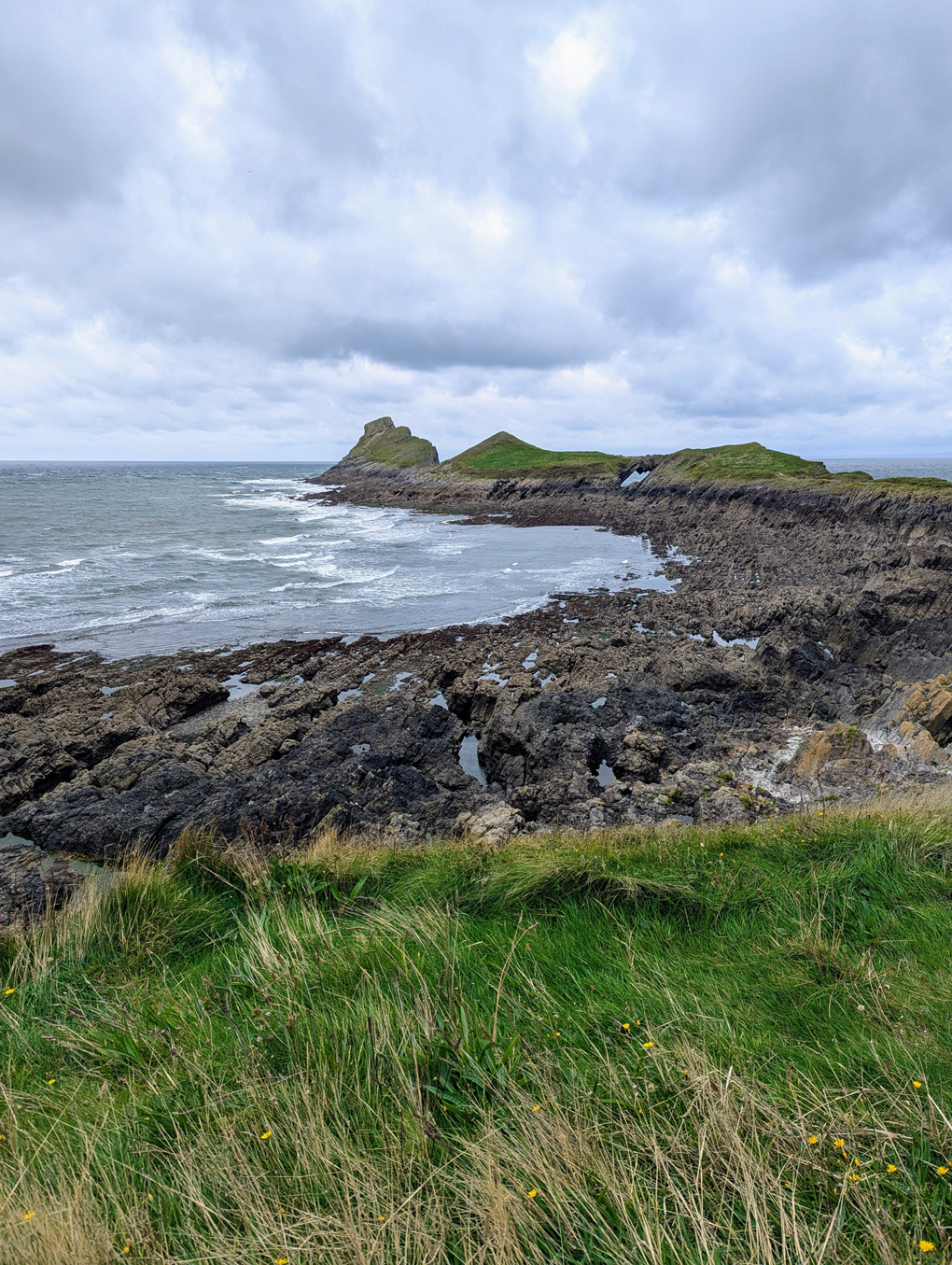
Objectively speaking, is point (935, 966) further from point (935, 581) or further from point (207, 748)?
point (935, 581)

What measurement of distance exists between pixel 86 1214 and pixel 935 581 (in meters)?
24.3

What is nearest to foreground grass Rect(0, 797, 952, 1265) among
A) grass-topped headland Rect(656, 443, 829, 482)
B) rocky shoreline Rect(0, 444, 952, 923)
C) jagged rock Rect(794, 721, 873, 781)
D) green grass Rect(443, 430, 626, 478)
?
rocky shoreline Rect(0, 444, 952, 923)

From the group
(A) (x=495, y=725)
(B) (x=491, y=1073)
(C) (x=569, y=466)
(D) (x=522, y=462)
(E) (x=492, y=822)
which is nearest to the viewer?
(B) (x=491, y=1073)

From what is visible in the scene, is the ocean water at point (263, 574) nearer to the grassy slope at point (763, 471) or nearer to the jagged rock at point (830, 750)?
the jagged rock at point (830, 750)

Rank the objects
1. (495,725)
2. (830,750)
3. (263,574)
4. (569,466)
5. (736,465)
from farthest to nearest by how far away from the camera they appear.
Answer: (569,466), (736,465), (263,574), (495,725), (830,750)

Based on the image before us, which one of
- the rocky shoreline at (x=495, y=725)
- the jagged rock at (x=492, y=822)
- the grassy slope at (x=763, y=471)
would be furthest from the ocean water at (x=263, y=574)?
the grassy slope at (x=763, y=471)

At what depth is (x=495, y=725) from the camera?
12.6 m

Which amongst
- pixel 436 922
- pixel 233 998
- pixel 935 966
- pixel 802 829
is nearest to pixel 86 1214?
pixel 233 998

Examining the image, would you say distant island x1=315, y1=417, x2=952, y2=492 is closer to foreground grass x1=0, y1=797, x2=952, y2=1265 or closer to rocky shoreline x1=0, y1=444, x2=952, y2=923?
rocky shoreline x1=0, y1=444, x2=952, y2=923

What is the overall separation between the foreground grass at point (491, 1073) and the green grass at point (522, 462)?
9393 centimetres

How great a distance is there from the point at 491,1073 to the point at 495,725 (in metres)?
10.2

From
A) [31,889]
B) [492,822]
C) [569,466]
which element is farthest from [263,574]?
[569,466]

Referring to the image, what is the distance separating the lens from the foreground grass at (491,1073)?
1.83 metres

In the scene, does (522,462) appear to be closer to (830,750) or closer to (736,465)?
(736,465)
